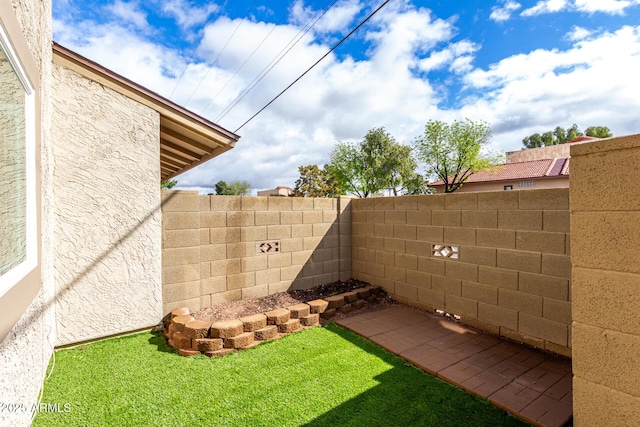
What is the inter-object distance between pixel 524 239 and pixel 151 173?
5187mm

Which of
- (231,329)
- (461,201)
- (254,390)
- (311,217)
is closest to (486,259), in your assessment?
(461,201)

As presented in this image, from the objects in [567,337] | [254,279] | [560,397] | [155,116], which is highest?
[155,116]

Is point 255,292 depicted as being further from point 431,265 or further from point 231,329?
point 431,265

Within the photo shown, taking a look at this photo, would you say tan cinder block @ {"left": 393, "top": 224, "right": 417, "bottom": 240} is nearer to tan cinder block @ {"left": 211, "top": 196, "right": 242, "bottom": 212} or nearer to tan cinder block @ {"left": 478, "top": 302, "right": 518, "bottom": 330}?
tan cinder block @ {"left": 478, "top": 302, "right": 518, "bottom": 330}

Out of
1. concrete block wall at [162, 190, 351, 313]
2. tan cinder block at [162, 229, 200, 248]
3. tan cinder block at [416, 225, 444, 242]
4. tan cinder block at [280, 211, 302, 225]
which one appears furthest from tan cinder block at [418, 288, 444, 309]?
tan cinder block at [162, 229, 200, 248]

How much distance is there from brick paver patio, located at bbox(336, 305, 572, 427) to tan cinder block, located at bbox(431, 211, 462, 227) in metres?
1.54

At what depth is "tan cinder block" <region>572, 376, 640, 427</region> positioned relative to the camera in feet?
4.60

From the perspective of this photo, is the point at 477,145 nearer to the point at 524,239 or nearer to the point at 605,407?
the point at 524,239

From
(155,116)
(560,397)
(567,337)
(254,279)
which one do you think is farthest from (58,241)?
(567,337)

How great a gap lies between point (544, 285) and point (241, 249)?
14.3 feet

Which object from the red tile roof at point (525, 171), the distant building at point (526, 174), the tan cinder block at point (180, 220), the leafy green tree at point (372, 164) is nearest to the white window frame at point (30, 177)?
the tan cinder block at point (180, 220)

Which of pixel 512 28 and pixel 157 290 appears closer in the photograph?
pixel 157 290

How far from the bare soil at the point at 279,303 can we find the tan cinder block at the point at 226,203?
5.15ft

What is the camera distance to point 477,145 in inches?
1080
